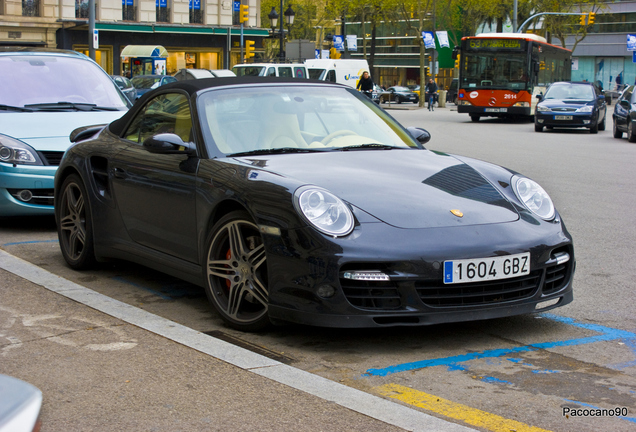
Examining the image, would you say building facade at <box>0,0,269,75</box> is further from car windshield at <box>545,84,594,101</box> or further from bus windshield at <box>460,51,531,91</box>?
car windshield at <box>545,84,594,101</box>

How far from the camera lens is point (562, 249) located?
15.1 ft

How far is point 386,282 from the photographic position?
411cm

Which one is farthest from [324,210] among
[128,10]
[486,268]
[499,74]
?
[128,10]

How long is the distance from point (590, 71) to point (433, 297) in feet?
289

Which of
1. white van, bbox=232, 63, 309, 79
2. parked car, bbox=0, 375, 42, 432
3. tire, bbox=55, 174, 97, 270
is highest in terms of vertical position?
white van, bbox=232, 63, 309, 79

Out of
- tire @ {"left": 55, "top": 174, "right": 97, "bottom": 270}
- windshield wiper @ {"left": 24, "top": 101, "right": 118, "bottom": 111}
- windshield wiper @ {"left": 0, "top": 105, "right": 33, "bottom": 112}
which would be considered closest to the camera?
tire @ {"left": 55, "top": 174, "right": 97, "bottom": 270}

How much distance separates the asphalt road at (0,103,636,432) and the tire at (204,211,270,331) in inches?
4.1

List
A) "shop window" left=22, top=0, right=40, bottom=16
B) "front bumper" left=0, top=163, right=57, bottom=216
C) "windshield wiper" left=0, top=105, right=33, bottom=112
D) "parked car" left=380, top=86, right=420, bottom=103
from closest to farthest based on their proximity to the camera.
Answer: "front bumper" left=0, top=163, right=57, bottom=216, "windshield wiper" left=0, top=105, right=33, bottom=112, "shop window" left=22, top=0, right=40, bottom=16, "parked car" left=380, top=86, right=420, bottom=103

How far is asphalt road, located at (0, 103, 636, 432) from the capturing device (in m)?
3.45

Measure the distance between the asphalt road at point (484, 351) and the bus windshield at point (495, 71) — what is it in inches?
965

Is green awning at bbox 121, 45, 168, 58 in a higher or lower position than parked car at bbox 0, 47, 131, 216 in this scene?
higher

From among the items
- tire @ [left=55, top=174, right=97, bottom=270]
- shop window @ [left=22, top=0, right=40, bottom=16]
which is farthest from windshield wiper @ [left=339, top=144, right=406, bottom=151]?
shop window @ [left=22, top=0, right=40, bottom=16]

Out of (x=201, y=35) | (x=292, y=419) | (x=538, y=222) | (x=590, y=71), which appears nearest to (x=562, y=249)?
(x=538, y=222)

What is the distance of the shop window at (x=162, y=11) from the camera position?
5183cm
